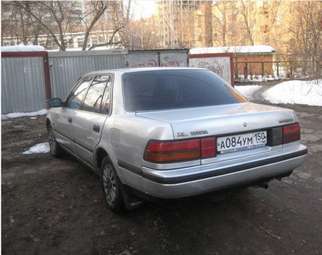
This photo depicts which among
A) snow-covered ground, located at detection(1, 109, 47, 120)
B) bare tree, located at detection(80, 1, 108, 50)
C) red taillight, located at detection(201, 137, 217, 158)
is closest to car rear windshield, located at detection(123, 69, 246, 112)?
red taillight, located at detection(201, 137, 217, 158)

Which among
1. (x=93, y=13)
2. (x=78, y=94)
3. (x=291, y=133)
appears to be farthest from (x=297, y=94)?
(x=93, y=13)

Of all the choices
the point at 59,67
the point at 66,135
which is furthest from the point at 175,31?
the point at 66,135

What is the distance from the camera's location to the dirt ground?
11.1 feet

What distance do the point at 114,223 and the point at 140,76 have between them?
1.55 m

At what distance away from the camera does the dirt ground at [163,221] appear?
339 centimetres

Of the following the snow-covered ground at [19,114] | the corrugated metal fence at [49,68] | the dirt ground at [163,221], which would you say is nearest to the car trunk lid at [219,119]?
the dirt ground at [163,221]

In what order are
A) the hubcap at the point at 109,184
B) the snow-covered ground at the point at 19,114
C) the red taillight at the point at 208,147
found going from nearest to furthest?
→ 1. the red taillight at the point at 208,147
2. the hubcap at the point at 109,184
3. the snow-covered ground at the point at 19,114

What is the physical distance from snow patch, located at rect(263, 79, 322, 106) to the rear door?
1029cm

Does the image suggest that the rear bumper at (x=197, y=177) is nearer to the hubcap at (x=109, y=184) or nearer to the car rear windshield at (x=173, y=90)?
the hubcap at (x=109, y=184)

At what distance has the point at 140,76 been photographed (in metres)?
4.21

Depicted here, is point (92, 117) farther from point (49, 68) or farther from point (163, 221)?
point (49, 68)

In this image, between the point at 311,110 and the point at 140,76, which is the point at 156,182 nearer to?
the point at 140,76

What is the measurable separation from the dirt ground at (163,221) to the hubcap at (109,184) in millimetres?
177

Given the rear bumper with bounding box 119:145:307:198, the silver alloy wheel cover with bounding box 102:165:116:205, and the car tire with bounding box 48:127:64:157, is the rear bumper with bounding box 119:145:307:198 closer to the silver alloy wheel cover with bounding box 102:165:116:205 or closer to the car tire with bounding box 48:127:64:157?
the silver alloy wheel cover with bounding box 102:165:116:205
